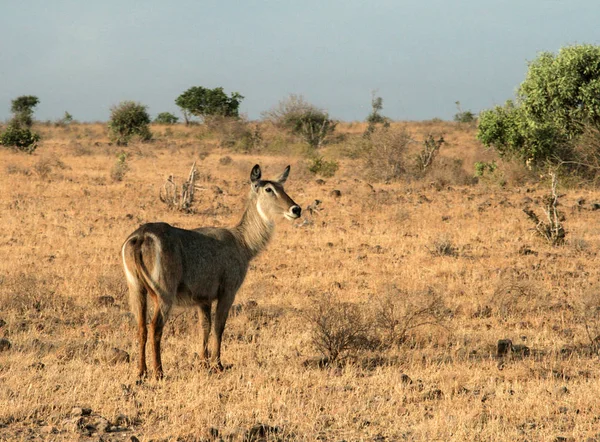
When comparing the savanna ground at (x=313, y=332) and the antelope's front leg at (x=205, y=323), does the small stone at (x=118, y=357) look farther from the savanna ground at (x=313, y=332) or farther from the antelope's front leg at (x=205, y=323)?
the antelope's front leg at (x=205, y=323)

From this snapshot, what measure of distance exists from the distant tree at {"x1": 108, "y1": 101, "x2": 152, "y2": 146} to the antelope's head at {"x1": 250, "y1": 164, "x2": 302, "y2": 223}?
38.6 meters

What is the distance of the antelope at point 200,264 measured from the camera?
648cm

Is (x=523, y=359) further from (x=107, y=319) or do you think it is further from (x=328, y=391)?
(x=107, y=319)

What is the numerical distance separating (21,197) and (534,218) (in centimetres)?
1303

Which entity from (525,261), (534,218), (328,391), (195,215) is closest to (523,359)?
(328,391)

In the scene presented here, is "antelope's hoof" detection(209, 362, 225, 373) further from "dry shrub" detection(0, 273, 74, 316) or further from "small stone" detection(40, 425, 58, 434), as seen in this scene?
"dry shrub" detection(0, 273, 74, 316)

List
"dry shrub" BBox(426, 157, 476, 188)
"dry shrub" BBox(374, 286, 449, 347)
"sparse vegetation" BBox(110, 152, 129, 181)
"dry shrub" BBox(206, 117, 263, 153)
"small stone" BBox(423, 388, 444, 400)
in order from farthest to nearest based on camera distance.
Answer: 1. "dry shrub" BBox(206, 117, 263, 153)
2. "dry shrub" BBox(426, 157, 476, 188)
3. "sparse vegetation" BBox(110, 152, 129, 181)
4. "dry shrub" BBox(374, 286, 449, 347)
5. "small stone" BBox(423, 388, 444, 400)

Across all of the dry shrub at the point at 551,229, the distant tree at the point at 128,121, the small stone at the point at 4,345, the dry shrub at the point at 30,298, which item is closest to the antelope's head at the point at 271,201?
the small stone at the point at 4,345

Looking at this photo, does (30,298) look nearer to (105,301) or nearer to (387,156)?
(105,301)

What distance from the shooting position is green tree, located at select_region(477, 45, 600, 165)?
23.2 m

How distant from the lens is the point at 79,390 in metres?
6.04

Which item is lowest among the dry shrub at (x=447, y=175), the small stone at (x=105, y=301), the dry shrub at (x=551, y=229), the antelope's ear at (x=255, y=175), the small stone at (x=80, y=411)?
the small stone at (x=105, y=301)

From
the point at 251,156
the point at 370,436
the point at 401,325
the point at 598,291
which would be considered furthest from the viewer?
the point at 251,156

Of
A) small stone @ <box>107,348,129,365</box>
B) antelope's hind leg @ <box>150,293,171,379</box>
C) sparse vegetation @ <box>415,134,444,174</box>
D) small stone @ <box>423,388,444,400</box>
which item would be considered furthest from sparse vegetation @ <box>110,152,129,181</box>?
small stone @ <box>423,388,444,400</box>
